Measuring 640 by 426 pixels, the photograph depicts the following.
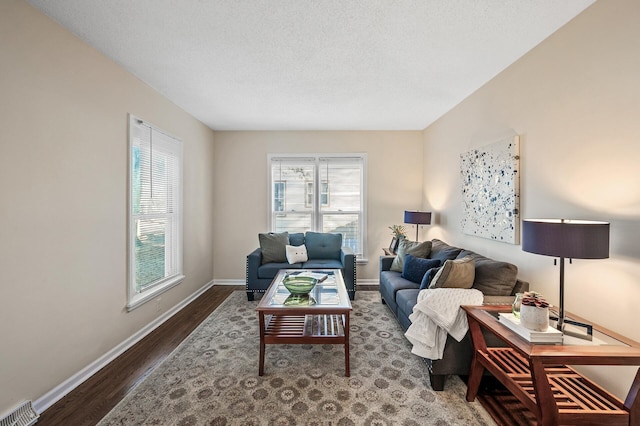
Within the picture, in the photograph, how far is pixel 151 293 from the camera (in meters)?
3.00

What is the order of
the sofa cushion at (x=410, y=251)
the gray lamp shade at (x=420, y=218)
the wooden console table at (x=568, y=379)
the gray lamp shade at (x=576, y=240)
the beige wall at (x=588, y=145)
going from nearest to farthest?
the wooden console table at (x=568, y=379), the gray lamp shade at (x=576, y=240), the beige wall at (x=588, y=145), the sofa cushion at (x=410, y=251), the gray lamp shade at (x=420, y=218)

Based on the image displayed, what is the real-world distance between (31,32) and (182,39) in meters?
0.91

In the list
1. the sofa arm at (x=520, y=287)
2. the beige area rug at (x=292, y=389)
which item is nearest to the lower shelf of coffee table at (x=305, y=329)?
the beige area rug at (x=292, y=389)

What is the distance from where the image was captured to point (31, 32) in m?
1.80

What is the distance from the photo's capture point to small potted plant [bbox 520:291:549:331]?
1550mm

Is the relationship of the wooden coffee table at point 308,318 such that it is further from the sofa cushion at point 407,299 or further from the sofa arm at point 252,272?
the sofa arm at point 252,272

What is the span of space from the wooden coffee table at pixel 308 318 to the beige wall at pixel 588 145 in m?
1.66

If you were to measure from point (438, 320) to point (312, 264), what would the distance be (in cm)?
222

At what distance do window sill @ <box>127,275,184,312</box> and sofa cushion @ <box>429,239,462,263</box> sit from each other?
128 inches

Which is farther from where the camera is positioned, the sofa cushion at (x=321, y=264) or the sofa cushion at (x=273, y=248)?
the sofa cushion at (x=273, y=248)

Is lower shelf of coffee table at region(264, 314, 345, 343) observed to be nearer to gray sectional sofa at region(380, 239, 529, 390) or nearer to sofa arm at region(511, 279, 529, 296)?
gray sectional sofa at region(380, 239, 529, 390)

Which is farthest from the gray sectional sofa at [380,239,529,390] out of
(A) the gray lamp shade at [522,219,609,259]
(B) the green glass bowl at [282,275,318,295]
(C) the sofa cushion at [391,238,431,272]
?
(B) the green glass bowl at [282,275,318,295]

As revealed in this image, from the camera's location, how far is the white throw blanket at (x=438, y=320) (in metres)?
2.00

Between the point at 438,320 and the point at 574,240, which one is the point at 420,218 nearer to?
the point at 438,320
